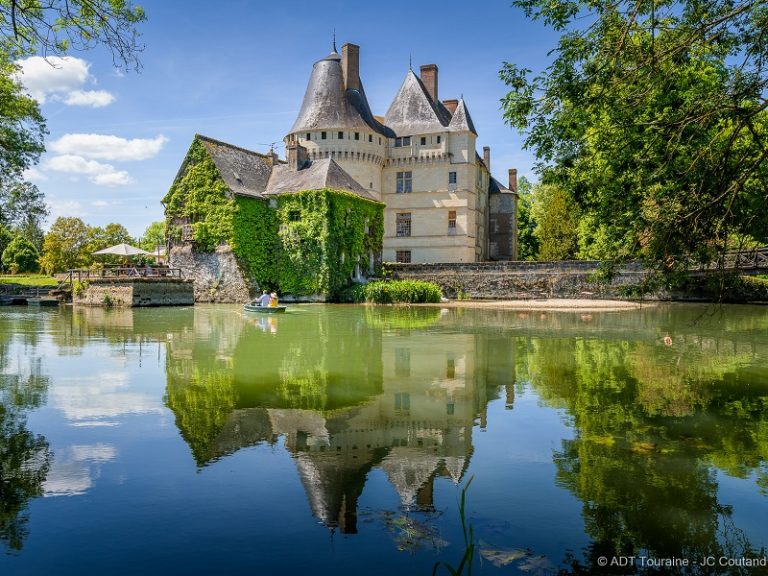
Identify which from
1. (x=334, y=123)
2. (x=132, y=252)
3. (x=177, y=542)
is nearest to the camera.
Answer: (x=177, y=542)

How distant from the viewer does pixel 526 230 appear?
2522 inches

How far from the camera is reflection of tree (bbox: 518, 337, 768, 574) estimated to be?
14.3 ft

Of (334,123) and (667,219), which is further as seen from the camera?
(334,123)

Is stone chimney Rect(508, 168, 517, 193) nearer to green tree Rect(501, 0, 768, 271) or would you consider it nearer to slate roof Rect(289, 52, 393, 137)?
slate roof Rect(289, 52, 393, 137)

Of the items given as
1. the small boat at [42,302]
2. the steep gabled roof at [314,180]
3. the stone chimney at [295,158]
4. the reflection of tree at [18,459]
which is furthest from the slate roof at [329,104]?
the reflection of tree at [18,459]

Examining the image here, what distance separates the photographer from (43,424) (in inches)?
285

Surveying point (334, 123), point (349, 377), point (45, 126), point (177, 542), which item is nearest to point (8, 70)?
point (45, 126)

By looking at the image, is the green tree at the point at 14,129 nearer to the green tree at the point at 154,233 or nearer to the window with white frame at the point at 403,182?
the window with white frame at the point at 403,182

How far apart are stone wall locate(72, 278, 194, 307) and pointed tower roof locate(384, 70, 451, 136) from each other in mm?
22103

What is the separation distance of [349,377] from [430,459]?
455cm

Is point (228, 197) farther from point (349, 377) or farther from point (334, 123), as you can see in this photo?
point (349, 377)

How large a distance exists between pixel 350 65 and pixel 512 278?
65.2 feet

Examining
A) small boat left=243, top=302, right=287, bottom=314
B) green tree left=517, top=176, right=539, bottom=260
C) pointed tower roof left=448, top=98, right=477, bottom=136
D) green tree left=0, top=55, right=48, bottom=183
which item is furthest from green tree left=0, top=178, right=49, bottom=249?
green tree left=517, top=176, right=539, bottom=260

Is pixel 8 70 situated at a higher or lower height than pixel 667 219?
higher
